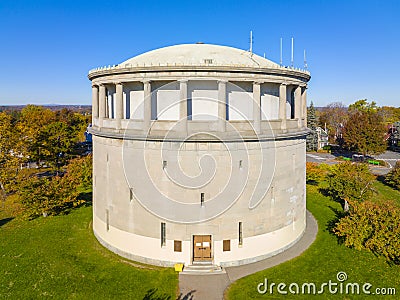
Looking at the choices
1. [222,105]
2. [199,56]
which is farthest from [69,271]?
[199,56]

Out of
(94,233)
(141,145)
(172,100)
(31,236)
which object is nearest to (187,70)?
(172,100)

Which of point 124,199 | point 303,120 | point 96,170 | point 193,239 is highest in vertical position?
point 303,120

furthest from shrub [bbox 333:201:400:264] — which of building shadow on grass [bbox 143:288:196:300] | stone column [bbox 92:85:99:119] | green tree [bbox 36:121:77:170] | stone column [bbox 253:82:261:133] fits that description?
green tree [bbox 36:121:77:170]

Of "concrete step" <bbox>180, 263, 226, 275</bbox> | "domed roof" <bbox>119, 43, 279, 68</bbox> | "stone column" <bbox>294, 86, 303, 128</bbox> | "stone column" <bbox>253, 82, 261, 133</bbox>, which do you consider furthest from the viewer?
"stone column" <bbox>294, 86, 303, 128</bbox>

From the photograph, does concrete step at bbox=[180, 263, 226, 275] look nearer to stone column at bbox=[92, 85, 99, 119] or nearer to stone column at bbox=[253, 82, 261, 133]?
stone column at bbox=[253, 82, 261, 133]

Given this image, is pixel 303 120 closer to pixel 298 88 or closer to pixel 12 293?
pixel 298 88

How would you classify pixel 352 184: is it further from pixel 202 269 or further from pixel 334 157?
pixel 334 157
